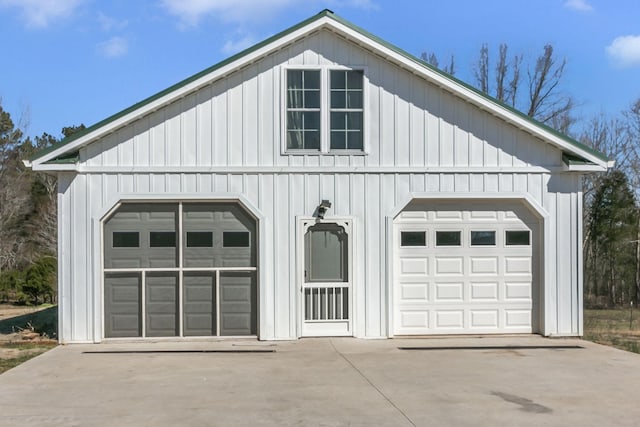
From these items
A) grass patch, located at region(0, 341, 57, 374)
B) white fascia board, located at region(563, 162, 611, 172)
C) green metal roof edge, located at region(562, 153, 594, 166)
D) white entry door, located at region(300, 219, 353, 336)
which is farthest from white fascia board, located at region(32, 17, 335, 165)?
white fascia board, located at region(563, 162, 611, 172)

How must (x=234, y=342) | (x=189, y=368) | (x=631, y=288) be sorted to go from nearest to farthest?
(x=189, y=368) → (x=234, y=342) → (x=631, y=288)

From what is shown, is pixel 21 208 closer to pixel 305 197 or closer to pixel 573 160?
pixel 305 197

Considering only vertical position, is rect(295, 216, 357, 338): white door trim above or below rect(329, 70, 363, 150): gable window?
below

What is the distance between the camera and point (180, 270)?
11758 millimetres

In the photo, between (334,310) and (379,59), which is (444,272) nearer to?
(334,310)

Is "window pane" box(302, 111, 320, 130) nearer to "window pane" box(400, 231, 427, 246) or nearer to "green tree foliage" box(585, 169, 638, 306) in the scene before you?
"window pane" box(400, 231, 427, 246)

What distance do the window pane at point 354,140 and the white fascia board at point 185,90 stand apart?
6.61ft

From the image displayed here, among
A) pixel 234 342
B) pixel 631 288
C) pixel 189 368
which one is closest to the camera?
pixel 189 368

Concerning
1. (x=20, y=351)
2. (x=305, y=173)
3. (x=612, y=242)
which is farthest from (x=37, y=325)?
(x=612, y=242)

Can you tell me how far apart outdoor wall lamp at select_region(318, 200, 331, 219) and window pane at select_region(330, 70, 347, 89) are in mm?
2181

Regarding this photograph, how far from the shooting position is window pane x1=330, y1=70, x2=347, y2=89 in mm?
12079

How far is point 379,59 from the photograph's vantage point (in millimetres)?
12094

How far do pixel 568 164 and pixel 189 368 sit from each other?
7.68 meters

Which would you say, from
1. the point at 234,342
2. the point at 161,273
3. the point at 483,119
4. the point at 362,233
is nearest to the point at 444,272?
the point at 362,233
